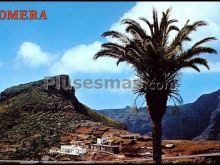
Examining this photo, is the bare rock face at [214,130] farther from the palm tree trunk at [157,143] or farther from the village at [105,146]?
the palm tree trunk at [157,143]

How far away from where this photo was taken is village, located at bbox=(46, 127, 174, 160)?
3759 centimetres

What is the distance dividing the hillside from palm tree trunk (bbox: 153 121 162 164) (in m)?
18.8

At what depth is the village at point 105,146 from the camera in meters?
37.6

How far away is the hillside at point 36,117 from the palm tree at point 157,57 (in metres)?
18.8

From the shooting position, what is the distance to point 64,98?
202 ft

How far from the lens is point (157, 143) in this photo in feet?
77.1

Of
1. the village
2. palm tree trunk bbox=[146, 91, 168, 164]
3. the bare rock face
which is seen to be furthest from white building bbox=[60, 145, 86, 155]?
the bare rock face

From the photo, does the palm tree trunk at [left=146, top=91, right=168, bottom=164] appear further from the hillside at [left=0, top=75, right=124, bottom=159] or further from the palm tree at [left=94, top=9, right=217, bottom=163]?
the hillside at [left=0, top=75, right=124, bottom=159]

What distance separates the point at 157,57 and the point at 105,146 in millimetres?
16209

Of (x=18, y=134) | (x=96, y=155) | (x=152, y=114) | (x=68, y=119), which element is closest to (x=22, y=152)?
(x=96, y=155)

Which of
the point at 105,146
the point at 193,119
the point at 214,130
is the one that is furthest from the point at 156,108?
the point at 193,119

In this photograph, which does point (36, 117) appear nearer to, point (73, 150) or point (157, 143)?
point (73, 150)

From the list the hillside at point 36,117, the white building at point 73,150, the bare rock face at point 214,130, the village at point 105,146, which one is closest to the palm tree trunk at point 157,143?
the village at point 105,146

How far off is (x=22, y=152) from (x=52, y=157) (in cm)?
368
